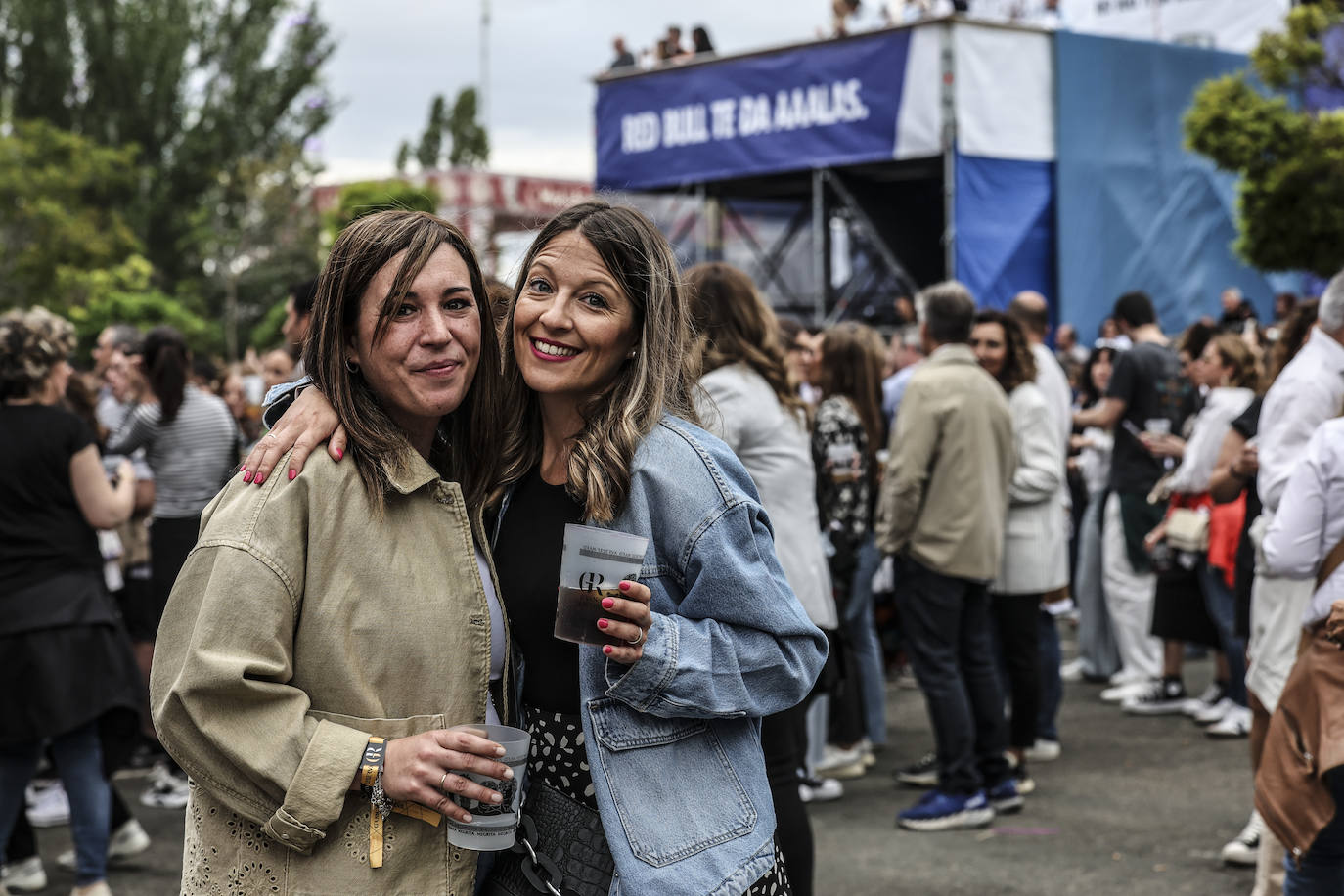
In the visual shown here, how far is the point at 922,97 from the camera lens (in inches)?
553

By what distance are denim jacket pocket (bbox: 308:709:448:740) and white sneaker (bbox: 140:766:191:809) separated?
4640 mm

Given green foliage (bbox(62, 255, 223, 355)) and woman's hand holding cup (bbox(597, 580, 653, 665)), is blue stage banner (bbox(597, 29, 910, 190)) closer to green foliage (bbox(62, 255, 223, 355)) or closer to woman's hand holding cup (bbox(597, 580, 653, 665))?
green foliage (bbox(62, 255, 223, 355))

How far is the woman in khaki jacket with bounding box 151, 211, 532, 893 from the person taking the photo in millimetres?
2080

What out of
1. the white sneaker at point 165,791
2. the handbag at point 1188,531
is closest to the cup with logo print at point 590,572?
the white sneaker at point 165,791

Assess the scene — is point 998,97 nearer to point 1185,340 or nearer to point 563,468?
point 1185,340

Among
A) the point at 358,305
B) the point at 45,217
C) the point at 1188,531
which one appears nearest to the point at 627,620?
the point at 358,305

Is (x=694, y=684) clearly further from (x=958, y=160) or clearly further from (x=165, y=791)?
(x=958, y=160)

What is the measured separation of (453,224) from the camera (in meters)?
2.48

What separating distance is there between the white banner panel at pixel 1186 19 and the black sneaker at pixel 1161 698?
1245cm

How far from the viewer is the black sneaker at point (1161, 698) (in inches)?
314

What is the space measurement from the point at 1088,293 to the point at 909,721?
8.58m

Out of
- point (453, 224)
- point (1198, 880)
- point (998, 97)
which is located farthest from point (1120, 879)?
point (998, 97)

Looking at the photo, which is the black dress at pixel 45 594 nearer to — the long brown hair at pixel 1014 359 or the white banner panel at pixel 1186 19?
the long brown hair at pixel 1014 359

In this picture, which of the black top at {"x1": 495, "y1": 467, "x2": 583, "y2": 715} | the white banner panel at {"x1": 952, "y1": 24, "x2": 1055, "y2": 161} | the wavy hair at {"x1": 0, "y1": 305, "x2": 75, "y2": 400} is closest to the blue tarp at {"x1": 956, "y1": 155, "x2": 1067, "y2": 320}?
the white banner panel at {"x1": 952, "y1": 24, "x2": 1055, "y2": 161}
